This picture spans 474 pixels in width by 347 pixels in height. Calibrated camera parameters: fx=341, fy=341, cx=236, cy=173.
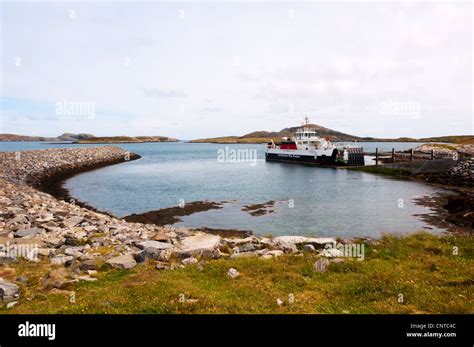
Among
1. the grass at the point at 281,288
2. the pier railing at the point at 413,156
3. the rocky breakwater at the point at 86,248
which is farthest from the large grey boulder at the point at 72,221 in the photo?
the pier railing at the point at 413,156

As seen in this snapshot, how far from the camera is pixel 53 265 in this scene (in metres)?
12.0

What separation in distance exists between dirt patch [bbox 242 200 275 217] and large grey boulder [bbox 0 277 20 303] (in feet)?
71.2

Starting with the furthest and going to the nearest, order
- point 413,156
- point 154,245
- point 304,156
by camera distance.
Answer: point 413,156, point 304,156, point 154,245

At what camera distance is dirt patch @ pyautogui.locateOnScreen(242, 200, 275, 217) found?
3065cm

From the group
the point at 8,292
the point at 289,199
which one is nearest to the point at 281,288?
the point at 8,292

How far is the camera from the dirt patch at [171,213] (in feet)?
91.6

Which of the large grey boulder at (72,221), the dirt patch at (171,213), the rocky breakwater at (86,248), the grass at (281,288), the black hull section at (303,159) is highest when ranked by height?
the black hull section at (303,159)

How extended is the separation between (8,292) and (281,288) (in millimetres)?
7434

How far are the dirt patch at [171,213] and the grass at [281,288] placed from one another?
15.9 metres

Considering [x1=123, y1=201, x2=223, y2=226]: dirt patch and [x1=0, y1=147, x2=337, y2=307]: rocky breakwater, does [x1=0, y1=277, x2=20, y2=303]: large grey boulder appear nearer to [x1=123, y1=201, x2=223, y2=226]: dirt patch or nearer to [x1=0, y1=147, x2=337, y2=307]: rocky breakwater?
[x1=0, y1=147, x2=337, y2=307]: rocky breakwater

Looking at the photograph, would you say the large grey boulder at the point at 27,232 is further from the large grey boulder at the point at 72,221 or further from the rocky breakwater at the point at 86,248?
the large grey boulder at the point at 72,221

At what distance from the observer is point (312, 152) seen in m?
76.7

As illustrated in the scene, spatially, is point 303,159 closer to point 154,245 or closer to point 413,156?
point 413,156
